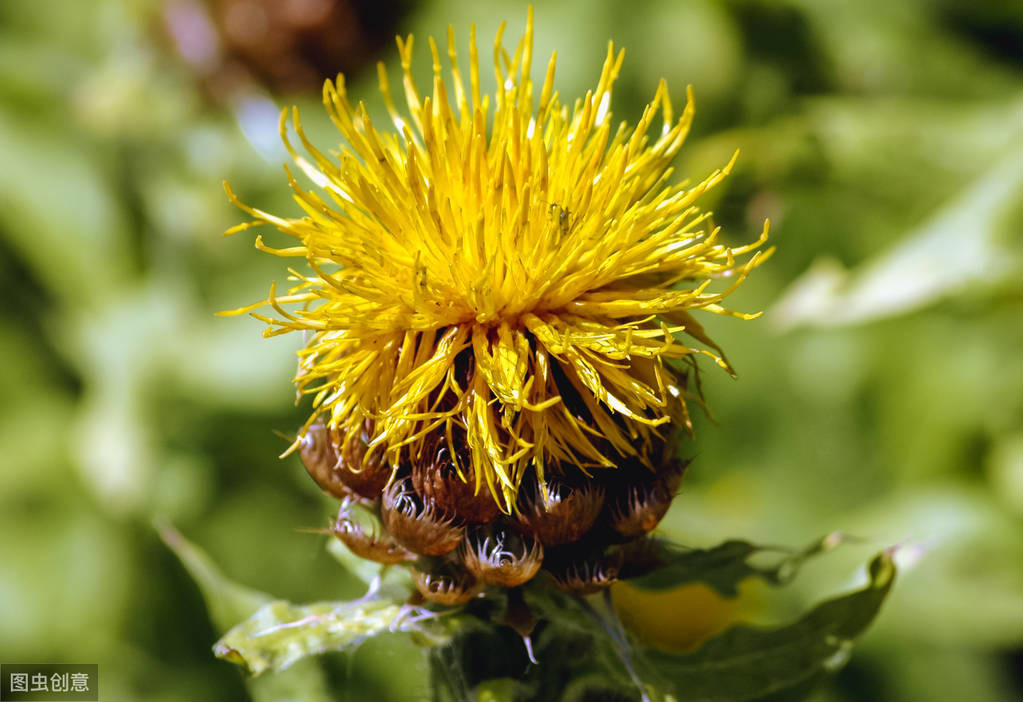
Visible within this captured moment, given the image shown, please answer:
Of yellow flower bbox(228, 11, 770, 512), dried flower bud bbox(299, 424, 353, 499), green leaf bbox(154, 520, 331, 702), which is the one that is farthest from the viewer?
green leaf bbox(154, 520, 331, 702)

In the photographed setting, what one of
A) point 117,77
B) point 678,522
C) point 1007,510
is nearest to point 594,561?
point 678,522

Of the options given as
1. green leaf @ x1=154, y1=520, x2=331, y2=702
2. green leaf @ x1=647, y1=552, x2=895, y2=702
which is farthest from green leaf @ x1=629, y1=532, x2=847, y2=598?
green leaf @ x1=154, y1=520, x2=331, y2=702

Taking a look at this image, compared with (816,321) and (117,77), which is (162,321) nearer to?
(117,77)

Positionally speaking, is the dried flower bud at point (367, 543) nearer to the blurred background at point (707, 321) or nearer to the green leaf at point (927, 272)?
the blurred background at point (707, 321)

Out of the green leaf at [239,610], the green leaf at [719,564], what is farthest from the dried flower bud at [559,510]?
the green leaf at [239,610]

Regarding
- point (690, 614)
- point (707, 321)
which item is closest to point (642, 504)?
point (690, 614)

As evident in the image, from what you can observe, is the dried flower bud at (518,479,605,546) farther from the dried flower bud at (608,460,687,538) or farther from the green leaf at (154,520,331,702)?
the green leaf at (154,520,331,702)
